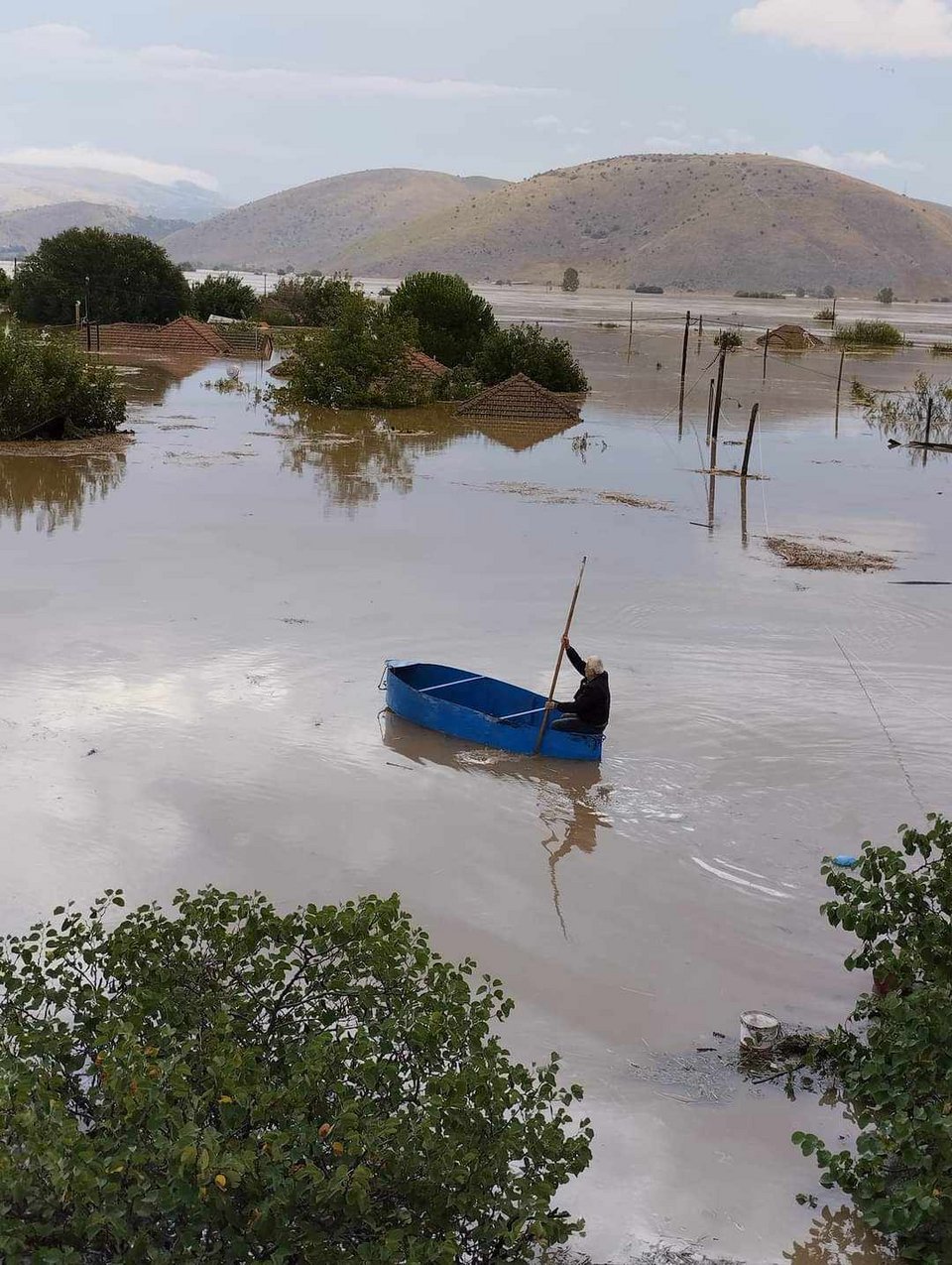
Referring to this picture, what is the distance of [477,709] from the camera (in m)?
12.1

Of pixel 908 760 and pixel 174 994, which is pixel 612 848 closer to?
pixel 908 760

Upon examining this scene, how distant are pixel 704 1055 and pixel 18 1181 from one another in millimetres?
4345

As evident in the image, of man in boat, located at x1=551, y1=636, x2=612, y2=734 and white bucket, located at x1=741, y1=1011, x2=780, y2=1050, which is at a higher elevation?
man in boat, located at x1=551, y1=636, x2=612, y2=734

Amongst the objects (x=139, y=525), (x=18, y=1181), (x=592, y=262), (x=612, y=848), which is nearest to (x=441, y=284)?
(x=139, y=525)

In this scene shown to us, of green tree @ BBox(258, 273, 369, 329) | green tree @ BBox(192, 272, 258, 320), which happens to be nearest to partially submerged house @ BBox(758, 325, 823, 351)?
green tree @ BBox(258, 273, 369, 329)

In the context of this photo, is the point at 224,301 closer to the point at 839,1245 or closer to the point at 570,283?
the point at 839,1245

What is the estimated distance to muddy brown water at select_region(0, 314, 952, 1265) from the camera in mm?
7406

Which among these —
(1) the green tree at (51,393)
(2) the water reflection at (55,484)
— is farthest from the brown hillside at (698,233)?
(2) the water reflection at (55,484)

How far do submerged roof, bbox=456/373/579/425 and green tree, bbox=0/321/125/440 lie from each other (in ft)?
34.0

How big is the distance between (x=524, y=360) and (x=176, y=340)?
16.6 meters

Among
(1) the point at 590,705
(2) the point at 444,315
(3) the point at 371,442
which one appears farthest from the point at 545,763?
(2) the point at 444,315

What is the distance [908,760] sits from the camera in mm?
11945

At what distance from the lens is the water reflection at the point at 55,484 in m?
21.1

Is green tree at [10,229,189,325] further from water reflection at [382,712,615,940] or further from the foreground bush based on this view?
water reflection at [382,712,615,940]
